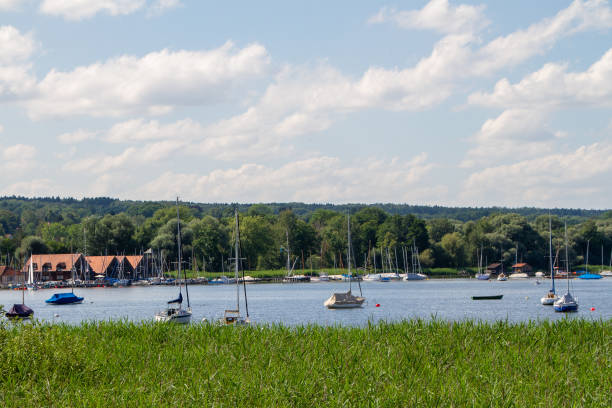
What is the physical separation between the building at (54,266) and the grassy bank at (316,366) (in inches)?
5682

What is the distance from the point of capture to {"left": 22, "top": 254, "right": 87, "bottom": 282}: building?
158875mm

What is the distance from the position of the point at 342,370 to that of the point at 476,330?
633cm

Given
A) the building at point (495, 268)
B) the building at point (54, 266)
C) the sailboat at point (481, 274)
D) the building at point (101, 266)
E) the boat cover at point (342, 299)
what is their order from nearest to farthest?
the boat cover at point (342, 299) → the building at point (54, 266) → the building at point (101, 266) → the sailboat at point (481, 274) → the building at point (495, 268)

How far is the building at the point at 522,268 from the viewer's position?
174875mm

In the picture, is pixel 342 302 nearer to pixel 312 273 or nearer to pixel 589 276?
pixel 312 273

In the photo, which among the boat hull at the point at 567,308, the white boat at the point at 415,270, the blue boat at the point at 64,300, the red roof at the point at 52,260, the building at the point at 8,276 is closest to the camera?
the boat hull at the point at 567,308

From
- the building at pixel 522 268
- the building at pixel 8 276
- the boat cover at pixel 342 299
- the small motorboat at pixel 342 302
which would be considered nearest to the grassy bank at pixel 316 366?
the small motorboat at pixel 342 302

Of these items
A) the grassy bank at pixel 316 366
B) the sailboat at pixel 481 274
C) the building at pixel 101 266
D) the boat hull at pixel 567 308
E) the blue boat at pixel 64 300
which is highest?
the grassy bank at pixel 316 366

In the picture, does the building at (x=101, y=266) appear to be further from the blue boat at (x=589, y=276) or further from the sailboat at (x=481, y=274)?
the blue boat at (x=589, y=276)

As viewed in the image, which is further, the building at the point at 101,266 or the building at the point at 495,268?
the building at the point at 495,268

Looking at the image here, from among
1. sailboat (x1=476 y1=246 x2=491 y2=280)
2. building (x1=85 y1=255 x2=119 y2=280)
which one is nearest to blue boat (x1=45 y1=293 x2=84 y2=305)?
building (x1=85 y1=255 x2=119 y2=280)

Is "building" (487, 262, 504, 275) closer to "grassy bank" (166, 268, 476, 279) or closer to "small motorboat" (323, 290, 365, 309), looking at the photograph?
"grassy bank" (166, 268, 476, 279)

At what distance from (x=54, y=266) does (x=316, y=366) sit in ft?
503

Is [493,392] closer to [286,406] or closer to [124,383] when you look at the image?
[286,406]
